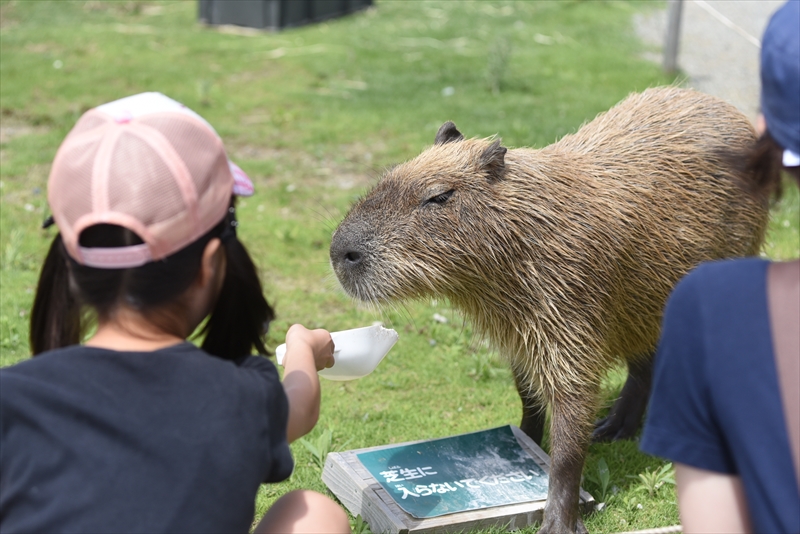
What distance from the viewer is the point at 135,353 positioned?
1.74 metres

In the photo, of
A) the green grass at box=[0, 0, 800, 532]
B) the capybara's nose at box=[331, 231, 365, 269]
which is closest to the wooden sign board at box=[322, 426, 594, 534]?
the green grass at box=[0, 0, 800, 532]

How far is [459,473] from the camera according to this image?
10.8ft

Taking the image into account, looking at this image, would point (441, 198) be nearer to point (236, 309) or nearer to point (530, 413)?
point (530, 413)

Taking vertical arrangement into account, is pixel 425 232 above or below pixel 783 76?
below

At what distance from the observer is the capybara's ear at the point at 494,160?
3059 millimetres

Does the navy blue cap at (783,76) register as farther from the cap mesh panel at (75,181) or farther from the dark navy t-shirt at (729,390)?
the cap mesh panel at (75,181)

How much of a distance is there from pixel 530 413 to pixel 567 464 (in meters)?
0.58

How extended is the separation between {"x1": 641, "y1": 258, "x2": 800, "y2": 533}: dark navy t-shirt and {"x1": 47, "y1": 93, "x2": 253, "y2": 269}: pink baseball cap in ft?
3.08

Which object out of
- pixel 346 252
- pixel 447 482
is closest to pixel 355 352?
pixel 346 252

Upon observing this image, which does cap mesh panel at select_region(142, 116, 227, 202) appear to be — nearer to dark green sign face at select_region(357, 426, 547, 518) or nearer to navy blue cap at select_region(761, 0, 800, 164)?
navy blue cap at select_region(761, 0, 800, 164)

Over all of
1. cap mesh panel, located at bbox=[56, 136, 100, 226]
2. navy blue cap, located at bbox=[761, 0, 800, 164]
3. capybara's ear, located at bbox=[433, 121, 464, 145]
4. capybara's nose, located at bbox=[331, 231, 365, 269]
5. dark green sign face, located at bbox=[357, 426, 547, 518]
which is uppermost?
navy blue cap, located at bbox=[761, 0, 800, 164]

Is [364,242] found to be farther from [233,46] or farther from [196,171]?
[233,46]

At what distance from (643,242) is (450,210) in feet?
2.33

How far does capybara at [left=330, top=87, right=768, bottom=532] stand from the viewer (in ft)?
10.0
